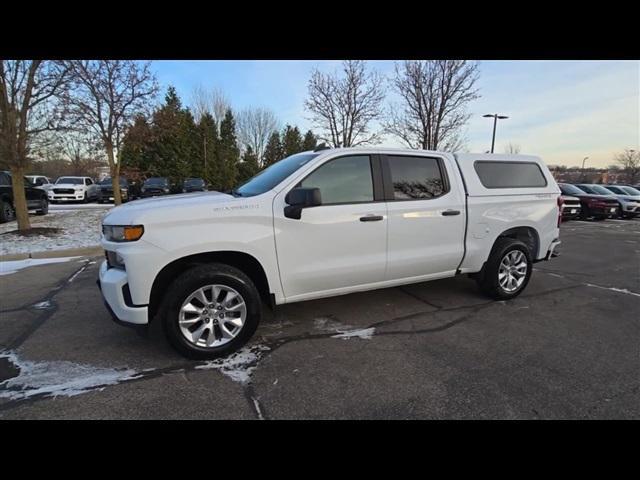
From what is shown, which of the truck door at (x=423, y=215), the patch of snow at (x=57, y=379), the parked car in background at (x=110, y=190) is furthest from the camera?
the parked car in background at (x=110, y=190)

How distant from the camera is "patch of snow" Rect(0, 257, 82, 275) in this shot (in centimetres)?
628

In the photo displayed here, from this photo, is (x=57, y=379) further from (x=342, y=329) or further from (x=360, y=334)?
(x=360, y=334)

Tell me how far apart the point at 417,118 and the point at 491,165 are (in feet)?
46.4

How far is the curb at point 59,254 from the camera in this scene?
7.11 m

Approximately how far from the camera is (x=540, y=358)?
318 cm

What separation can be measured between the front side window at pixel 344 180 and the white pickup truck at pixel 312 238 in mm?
11

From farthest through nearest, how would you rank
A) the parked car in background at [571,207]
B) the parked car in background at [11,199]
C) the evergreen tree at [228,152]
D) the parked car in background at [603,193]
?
1. the evergreen tree at [228,152]
2. the parked car in background at [603,193]
3. the parked car in background at [571,207]
4. the parked car in background at [11,199]

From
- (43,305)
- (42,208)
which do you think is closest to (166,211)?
(43,305)

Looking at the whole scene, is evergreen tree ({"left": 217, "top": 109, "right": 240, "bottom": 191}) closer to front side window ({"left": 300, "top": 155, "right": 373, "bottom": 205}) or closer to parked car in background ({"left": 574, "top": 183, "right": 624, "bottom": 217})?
parked car in background ({"left": 574, "top": 183, "right": 624, "bottom": 217})

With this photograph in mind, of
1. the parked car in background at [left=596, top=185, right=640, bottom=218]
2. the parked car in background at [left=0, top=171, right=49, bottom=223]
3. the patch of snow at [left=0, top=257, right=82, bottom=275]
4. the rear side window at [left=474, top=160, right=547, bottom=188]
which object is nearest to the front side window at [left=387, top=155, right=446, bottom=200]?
the rear side window at [left=474, top=160, right=547, bottom=188]

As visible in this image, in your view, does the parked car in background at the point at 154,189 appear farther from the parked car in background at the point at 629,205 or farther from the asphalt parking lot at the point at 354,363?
the parked car in background at the point at 629,205

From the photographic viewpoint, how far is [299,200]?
3.14 metres

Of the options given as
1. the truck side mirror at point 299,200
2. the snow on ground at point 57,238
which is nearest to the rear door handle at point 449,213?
the truck side mirror at point 299,200
